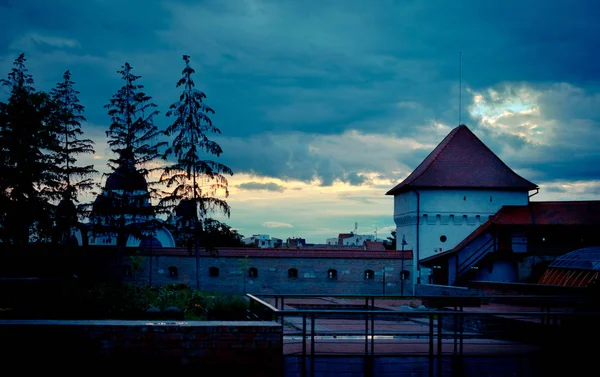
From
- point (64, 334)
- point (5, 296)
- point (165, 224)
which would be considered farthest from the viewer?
point (165, 224)

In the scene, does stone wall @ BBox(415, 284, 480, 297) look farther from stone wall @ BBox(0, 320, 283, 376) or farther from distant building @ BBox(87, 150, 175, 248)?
stone wall @ BBox(0, 320, 283, 376)

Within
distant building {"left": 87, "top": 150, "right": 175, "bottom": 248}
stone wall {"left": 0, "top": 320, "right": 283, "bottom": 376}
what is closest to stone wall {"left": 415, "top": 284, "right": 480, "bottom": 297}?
distant building {"left": 87, "top": 150, "right": 175, "bottom": 248}

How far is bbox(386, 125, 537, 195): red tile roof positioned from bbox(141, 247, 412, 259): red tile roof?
6093 millimetres

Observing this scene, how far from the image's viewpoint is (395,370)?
8.78 meters

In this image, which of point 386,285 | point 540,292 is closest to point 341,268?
point 386,285

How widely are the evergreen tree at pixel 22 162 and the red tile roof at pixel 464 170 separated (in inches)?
924

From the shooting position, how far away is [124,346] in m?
7.89

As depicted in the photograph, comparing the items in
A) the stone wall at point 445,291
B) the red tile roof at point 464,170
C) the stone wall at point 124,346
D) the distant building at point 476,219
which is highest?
the red tile roof at point 464,170

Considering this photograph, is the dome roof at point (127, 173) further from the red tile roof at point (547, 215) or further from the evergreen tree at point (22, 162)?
the red tile roof at point (547, 215)

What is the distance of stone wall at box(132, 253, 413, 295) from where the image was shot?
4012cm

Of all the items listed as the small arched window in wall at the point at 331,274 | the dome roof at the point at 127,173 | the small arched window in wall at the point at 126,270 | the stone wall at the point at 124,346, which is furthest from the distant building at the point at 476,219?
the stone wall at the point at 124,346

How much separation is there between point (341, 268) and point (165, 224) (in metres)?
11.1

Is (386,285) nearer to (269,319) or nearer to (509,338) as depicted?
(509,338)

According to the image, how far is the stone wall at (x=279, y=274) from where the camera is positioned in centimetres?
4012
